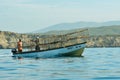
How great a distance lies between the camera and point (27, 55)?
69688 millimetres

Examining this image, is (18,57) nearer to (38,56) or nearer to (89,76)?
(38,56)

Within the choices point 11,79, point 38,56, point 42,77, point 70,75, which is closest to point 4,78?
point 11,79

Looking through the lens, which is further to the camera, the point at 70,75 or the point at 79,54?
the point at 79,54

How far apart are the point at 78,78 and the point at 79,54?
1567 inches

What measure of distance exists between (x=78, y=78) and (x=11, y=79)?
212 inches

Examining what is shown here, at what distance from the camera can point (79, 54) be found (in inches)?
2847

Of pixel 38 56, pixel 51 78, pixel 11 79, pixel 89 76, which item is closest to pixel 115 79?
pixel 89 76

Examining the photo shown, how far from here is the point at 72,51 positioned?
71.1 metres

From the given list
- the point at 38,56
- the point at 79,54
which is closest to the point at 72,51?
the point at 79,54

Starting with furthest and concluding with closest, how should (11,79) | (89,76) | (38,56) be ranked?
(38,56)
(89,76)
(11,79)

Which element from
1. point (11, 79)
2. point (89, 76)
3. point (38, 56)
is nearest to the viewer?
point (11, 79)

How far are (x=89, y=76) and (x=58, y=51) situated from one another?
3591 centimetres

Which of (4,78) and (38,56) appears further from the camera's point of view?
(38,56)

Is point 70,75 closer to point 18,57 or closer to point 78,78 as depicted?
point 78,78
